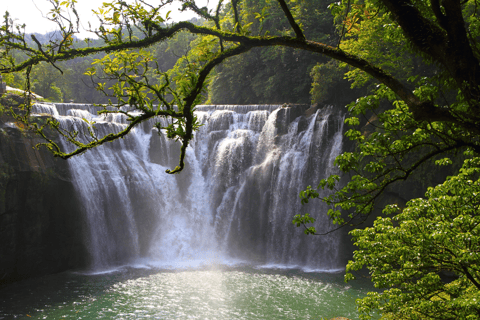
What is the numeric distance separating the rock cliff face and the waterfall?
2.78ft

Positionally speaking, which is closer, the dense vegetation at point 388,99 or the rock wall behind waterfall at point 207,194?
the dense vegetation at point 388,99

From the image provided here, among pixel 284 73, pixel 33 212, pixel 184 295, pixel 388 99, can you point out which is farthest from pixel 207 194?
pixel 388 99

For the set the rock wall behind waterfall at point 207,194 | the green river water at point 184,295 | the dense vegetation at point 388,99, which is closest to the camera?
the dense vegetation at point 388,99

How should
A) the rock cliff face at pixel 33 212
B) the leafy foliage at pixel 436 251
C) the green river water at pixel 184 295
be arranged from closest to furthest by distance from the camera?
the leafy foliage at pixel 436 251 → the green river water at pixel 184 295 → the rock cliff face at pixel 33 212

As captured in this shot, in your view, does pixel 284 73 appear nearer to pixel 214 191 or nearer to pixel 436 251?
pixel 214 191

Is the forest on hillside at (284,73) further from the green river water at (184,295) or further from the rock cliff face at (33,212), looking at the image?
the green river water at (184,295)

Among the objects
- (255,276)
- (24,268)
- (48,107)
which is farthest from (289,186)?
(48,107)

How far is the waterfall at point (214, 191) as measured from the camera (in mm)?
19656

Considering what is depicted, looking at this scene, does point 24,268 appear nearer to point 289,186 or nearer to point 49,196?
point 49,196

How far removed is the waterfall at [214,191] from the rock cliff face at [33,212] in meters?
0.85

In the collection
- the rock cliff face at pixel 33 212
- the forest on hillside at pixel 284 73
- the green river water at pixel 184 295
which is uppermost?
the forest on hillside at pixel 284 73

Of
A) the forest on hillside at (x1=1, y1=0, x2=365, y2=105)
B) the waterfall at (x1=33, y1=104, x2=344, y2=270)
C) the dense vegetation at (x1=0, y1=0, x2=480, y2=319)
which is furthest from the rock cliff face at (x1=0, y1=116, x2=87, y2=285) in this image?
the dense vegetation at (x1=0, y1=0, x2=480, y2=319)

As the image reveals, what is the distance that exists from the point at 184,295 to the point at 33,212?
29.5ft

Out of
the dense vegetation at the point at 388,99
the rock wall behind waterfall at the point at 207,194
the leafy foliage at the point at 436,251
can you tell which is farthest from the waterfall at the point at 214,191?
the dense vegetation at the point at 388,99
